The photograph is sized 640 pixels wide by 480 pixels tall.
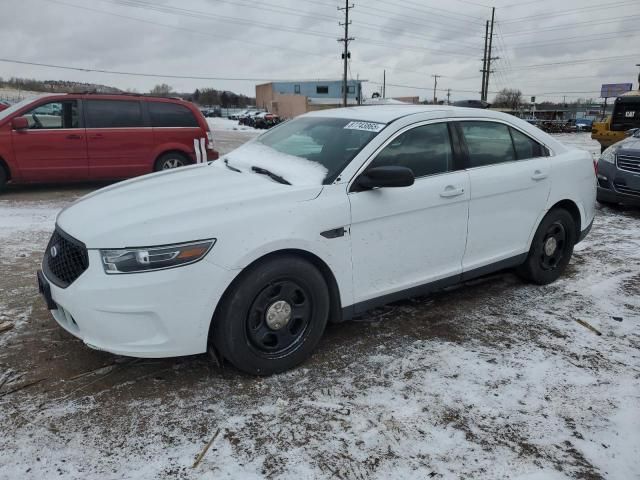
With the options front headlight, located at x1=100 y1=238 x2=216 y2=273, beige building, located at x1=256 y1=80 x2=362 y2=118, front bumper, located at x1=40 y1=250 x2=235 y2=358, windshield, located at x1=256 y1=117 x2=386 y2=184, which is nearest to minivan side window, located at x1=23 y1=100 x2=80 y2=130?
windshield, located at x1=256 y1=117 x2=386 y2=184

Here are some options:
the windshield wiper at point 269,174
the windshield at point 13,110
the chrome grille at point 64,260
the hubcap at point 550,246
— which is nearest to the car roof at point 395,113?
the windshield wiper at point 269,174

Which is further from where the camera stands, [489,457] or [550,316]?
[550,316]

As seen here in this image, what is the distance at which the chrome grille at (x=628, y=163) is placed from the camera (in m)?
7.66

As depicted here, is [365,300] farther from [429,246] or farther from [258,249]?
[258,249]

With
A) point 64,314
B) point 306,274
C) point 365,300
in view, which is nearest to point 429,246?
point 365,300

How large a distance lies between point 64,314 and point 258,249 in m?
1.25

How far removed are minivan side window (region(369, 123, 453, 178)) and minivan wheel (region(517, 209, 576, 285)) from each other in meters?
1.39

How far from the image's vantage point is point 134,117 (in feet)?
29.9

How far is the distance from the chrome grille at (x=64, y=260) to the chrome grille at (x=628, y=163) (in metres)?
7.99

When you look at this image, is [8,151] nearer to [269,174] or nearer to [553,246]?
[269,174]

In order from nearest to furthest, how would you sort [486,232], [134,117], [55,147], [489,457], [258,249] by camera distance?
[489,457] → [258,249] → [486,232] → [55,147] → [134,117]

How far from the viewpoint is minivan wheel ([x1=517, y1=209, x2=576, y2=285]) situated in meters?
4.61

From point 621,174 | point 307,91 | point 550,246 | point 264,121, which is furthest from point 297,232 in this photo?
point 307,91

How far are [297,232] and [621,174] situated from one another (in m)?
6.98
